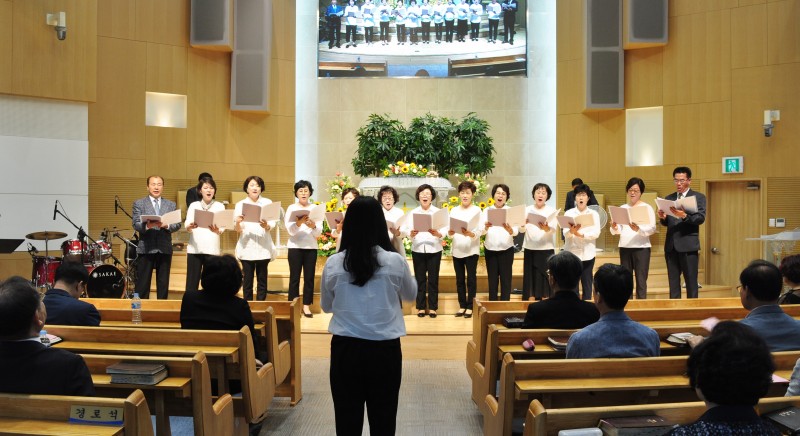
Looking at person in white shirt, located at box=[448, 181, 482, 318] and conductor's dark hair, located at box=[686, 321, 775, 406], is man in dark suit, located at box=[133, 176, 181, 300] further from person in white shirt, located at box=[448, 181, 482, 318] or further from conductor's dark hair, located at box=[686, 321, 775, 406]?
conductor's dark hair, located at box=[686, 321, 775, 406]

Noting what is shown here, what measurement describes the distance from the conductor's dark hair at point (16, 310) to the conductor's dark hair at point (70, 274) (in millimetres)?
1361

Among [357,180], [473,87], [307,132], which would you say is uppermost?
[473,87]

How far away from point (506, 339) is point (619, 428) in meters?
1.57

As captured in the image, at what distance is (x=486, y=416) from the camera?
3248 mm

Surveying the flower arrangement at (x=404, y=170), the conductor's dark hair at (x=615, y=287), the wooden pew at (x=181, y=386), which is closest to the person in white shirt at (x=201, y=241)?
the flower arrangement at (x=404, y=170)

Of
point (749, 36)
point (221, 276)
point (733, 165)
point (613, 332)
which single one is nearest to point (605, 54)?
point (749, 36)

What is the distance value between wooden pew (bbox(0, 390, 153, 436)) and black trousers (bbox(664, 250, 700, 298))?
584 cm

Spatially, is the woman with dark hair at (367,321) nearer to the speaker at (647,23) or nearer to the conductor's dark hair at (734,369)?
the conductor's dark hair at (734,369)

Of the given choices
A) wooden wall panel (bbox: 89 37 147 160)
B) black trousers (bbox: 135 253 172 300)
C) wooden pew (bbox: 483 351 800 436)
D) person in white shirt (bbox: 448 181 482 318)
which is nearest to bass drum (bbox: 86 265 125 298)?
black trousers (bbox: 135 253 172 300)

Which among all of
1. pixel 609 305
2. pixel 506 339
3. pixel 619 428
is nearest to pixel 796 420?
pixel 619 428

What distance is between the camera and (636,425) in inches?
81.5

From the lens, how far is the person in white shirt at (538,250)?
23.8 feet

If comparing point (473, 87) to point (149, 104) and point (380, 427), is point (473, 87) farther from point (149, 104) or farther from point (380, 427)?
point (380, 427)

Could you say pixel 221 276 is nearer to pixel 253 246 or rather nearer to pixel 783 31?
pixel 253 246
